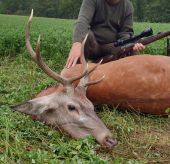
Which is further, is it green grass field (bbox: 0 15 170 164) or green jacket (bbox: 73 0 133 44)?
green jacket (bbox: 73 0 133 44)

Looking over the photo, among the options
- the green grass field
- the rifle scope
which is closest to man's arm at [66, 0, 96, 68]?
the rifle scope

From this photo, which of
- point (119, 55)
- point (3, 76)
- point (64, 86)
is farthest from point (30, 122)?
point (3, 76)

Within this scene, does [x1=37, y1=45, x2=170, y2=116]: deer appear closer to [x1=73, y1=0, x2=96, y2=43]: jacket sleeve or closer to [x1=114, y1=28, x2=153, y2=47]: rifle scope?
[x1=73, y1=0, x2=96, y2=43]: jacket sleeve

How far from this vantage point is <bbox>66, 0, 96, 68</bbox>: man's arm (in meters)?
7.19

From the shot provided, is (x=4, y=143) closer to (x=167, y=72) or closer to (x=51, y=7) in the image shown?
(x=167, y=72)

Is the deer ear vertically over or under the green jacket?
under

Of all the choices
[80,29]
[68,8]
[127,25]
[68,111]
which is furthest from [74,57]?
[68,8]

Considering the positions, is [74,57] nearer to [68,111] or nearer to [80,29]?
[80,29]

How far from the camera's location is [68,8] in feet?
260

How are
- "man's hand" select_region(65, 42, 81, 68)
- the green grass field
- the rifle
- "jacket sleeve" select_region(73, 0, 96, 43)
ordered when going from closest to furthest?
the green grass field < "man's hand" select_region(65, 42, 81, 68) < "jacket sleeve" select_region(73, 0, 96, 43) < the rifle

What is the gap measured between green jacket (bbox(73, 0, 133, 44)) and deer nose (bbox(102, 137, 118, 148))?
2.87 metres

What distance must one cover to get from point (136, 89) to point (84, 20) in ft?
6.39

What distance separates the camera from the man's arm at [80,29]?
719cm

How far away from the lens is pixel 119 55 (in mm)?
8078
